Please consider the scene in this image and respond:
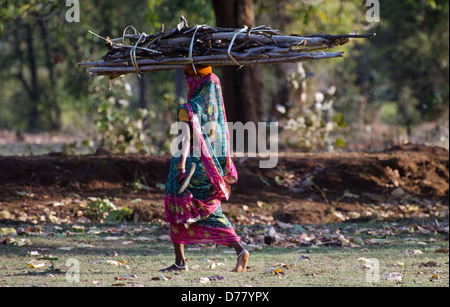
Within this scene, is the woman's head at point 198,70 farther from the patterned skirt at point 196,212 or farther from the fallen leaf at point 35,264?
the fallen leaf at point 35,264

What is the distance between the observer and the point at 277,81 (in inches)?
805

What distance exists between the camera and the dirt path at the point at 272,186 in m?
8.62

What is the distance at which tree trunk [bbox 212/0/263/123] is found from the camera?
11.7 metres

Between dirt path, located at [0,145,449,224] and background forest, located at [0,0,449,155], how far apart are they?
1.30m

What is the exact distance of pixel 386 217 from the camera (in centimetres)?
908

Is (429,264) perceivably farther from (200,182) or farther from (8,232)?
(8,232)

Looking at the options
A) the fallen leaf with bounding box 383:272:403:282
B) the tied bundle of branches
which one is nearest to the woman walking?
the tied bundle of branches

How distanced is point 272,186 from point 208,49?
466cm

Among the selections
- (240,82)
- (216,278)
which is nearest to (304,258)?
(216,278)

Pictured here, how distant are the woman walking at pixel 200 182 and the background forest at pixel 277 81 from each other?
450 cm

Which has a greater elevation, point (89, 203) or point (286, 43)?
point (286, 43)

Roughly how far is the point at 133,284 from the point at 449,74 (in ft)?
54.2

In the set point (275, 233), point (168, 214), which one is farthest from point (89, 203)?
point (168, 214)

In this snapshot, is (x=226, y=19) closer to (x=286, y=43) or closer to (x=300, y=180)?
(x=300, y=180)
